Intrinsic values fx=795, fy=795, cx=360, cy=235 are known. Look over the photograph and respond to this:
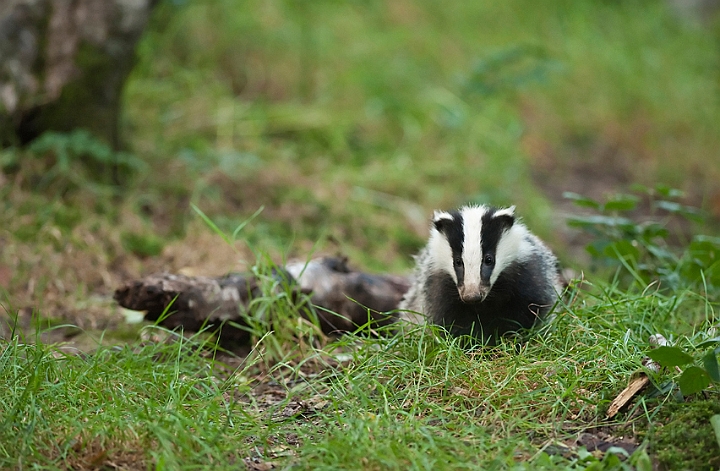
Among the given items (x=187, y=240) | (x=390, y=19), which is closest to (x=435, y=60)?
(x=390, y=19)

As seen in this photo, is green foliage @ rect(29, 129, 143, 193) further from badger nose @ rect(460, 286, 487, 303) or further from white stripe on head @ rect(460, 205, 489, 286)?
badger nose @ rect(460, 286, 487, 303)

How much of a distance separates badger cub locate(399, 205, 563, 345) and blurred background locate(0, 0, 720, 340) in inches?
45.6

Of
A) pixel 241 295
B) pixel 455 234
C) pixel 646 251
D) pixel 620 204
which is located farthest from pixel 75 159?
pixel 646 251

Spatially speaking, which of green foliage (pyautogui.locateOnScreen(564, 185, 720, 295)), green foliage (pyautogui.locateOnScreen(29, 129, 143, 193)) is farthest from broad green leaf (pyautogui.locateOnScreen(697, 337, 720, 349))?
green foliage (pyautogui.locateOnScreen(29, 129, 143, 193))

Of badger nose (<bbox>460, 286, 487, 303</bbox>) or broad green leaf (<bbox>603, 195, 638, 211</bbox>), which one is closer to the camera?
badger nose (<bbox>460, 286, 487, 303</bbox>)

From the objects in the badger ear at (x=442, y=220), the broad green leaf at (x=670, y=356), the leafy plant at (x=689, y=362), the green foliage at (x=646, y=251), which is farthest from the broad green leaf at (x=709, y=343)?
the badger ear at (x=442, y=220)

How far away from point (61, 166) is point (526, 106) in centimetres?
632

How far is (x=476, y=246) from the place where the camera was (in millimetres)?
3734

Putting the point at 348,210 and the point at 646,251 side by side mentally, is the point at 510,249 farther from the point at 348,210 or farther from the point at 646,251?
the point at 348,210

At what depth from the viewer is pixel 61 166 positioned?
230 inches

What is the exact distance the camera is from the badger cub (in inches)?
149

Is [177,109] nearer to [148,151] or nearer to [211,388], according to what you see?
[148,151]

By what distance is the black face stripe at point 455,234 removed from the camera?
3.79 metres

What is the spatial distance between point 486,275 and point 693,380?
110cm
